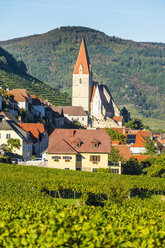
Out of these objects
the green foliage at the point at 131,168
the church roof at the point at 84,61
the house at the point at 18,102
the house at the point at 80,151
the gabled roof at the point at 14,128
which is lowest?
the green foliage at the point at 131,168

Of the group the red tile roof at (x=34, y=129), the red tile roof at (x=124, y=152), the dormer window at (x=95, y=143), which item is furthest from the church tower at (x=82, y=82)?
the dormer window at (x=95, y=143)

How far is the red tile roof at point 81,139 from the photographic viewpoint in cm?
6406

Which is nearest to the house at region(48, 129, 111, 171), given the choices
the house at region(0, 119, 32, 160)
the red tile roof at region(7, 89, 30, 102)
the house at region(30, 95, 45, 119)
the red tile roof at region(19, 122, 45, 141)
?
the house at region(0, 119, 32, 160)

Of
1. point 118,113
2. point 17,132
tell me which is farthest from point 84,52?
point 17,132

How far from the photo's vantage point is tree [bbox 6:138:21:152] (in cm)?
6862

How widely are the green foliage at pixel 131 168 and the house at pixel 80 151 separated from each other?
16.8 feet

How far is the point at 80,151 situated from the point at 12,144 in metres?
10.5

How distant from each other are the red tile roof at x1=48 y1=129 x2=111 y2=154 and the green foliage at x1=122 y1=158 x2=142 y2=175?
16.7ft

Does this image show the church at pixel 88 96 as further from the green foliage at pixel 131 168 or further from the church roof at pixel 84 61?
the green foliage at pixel 131 168

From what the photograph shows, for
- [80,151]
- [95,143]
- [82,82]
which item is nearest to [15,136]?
[80,151]

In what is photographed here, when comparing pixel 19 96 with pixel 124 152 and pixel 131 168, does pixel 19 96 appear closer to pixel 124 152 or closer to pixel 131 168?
pixel 124 152

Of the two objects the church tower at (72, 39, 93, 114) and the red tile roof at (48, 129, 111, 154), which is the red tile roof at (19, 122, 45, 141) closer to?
the red tile roof at (48, 129, 111, 154)

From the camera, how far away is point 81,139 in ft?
221

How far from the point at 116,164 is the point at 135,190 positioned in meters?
17.2
